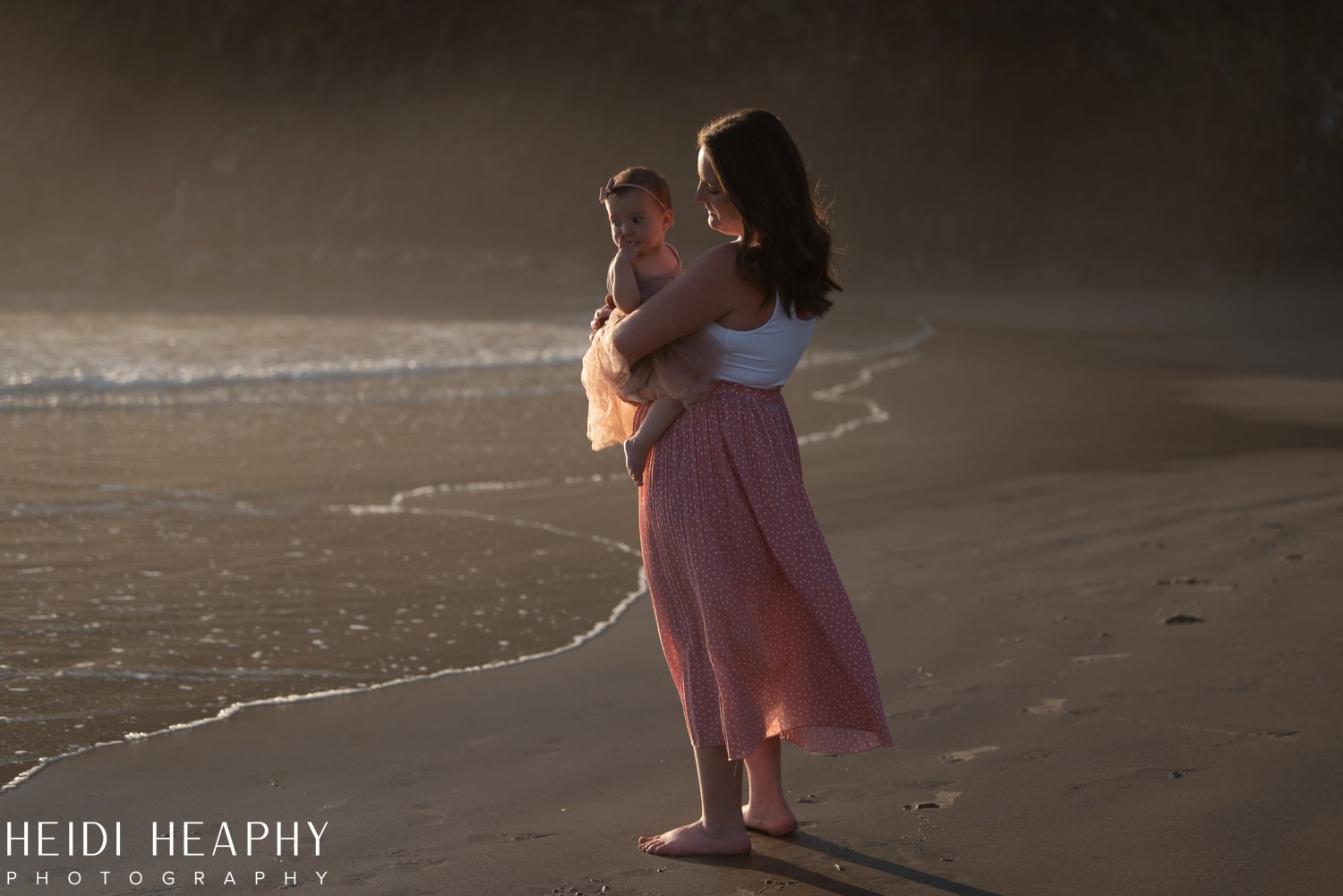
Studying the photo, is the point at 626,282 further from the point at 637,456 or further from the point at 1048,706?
the point at 1048,706

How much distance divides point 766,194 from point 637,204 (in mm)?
217

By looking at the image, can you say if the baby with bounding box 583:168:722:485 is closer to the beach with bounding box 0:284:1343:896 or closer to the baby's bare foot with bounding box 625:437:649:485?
the baby's bare foot with bounding box 625:437:649:485

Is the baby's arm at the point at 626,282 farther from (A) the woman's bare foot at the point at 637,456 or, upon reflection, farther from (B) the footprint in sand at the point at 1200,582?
(B) the footprint in sand at the point at 1200,582

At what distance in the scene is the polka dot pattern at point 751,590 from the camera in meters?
2.41

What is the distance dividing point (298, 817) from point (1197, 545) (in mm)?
3103

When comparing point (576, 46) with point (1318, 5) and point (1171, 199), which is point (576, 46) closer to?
point (1171, 199)

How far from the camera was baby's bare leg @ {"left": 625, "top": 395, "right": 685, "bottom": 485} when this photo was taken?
95.7 inches

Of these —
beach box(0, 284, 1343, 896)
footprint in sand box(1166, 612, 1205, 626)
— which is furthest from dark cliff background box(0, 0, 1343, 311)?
footprint in sand box(1166, 612, 1205, 626)

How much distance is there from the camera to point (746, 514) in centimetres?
241

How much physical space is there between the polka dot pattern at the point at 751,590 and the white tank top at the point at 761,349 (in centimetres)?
3

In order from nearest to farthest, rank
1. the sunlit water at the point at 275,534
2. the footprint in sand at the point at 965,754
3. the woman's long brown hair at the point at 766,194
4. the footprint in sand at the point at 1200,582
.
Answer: the woman's long brown hair at the point at 766,194
the footprint in sand at the point at 965,754
the sunlit water at the point at 275,534
the footprint in sand at the point at 1200,582

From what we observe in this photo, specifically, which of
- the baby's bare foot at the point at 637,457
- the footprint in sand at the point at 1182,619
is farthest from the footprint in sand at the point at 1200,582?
the baby's bare foot at the point at 637,457

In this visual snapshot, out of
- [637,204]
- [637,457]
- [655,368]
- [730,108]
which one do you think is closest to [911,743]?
[637,457]

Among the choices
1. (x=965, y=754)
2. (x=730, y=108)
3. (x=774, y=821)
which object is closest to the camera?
(x=774, y=821)
